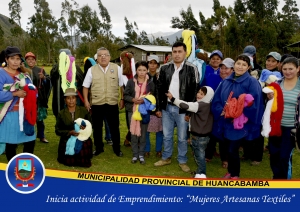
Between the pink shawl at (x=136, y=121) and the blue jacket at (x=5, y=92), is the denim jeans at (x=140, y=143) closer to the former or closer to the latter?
the pink shawl at (x=136, y=121)

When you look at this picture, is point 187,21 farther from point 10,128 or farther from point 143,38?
point 10,128

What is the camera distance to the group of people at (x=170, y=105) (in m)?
3.85

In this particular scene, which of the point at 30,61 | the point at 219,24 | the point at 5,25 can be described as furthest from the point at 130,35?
the point at 5,25

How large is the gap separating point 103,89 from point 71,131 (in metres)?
0.91

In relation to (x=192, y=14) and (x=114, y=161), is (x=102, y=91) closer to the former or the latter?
(x=114, y=161)

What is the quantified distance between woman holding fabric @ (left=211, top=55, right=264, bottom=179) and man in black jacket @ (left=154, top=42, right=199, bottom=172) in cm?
55

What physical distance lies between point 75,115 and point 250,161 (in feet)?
10.9

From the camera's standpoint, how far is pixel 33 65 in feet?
19.2

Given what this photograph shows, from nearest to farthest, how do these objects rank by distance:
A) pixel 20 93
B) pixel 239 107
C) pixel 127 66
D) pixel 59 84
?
pixel 239 107, pixel 20 93, pixel 59 84, pixel 127 66

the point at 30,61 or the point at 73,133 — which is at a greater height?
the point at 30,61

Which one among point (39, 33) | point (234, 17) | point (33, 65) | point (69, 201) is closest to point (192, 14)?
point (234, 17)

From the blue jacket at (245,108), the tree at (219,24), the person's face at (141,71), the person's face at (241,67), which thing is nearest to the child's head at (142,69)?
the person's face at (141,71)

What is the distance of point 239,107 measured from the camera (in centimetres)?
382

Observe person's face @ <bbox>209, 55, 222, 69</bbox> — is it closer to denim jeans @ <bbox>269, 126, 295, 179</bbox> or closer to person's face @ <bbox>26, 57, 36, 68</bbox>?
denim jeans @ <bbox>269, 126, 295, 179</bbox>
